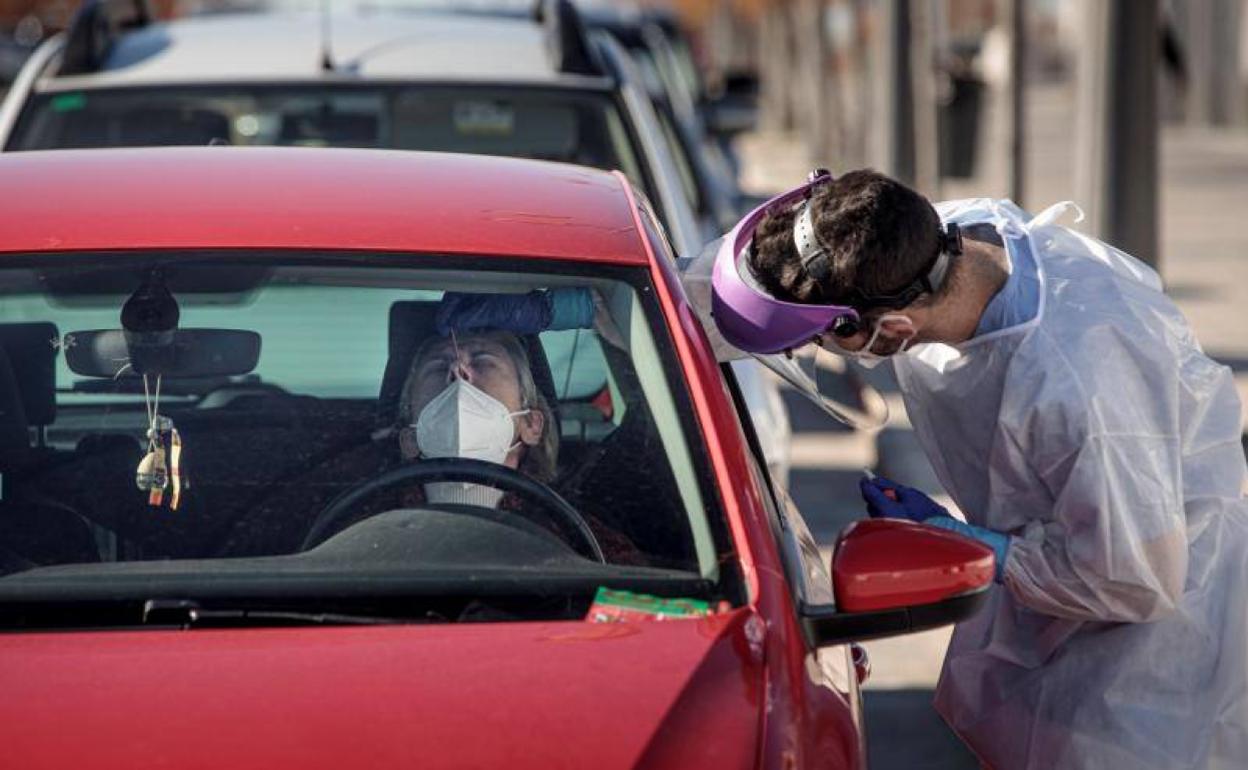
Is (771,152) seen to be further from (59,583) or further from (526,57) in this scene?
(59,583)

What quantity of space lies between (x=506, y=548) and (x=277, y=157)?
1.02 metres

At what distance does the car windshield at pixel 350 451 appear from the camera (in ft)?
10.2

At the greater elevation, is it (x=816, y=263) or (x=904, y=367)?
(x=816, y=263)

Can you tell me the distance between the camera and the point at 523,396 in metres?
3.52

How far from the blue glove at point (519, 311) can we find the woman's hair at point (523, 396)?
2 cm

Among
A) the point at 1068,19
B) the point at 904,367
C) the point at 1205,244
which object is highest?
the point at 904,367

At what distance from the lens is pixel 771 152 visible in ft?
118

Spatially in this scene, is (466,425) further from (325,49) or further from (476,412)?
(325,49)

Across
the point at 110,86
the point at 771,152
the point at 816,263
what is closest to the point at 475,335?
the point at 816,263

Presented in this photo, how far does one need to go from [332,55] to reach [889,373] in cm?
227

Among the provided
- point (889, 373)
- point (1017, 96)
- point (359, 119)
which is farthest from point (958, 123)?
point (889, 373)

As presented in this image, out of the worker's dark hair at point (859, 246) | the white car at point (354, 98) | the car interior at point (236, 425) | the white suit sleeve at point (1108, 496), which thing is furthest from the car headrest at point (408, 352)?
the white car at point (354, 98)

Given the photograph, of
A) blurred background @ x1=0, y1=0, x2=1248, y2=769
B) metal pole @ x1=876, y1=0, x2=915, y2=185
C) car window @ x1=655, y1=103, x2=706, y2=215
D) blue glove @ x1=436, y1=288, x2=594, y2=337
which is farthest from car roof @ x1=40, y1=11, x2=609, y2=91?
metal pole @ x1=876, y1=0, x2=915, y2=185

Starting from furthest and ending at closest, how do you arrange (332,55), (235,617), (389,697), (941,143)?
(941,143), (332,55), (235,617), (389,697)
